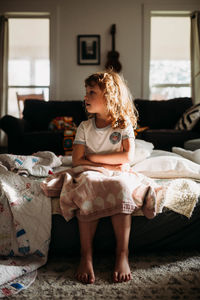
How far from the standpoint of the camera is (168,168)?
4.60ft

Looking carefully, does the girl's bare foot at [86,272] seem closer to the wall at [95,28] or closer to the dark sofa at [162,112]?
the dark sofa at [162,112]

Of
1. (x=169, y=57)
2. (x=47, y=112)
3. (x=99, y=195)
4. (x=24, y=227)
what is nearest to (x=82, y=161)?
(x=99, y=195)

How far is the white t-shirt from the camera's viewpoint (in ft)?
4.51

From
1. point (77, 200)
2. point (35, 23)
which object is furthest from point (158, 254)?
point (35, 23)

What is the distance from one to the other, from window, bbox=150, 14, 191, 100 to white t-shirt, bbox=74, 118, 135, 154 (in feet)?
11.6

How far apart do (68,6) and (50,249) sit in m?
4.05

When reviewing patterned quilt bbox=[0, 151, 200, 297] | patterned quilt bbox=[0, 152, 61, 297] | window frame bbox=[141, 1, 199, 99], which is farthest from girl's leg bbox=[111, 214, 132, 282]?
window frame bbox=[141, 1, 199, 99]

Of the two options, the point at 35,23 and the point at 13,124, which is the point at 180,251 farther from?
the point at 35,23

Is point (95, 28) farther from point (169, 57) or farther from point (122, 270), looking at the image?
point (122, 270)

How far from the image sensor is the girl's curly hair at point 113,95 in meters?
1.35

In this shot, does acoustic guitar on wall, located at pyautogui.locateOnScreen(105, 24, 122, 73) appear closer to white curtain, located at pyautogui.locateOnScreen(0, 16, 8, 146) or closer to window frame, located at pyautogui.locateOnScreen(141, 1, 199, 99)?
window frame, located at pyautogui.locateOnScreen(141, 1, 199, 99)

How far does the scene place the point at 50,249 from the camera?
119cm

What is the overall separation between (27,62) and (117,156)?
160 inches

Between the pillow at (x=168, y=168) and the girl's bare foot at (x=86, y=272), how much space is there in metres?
0.56
